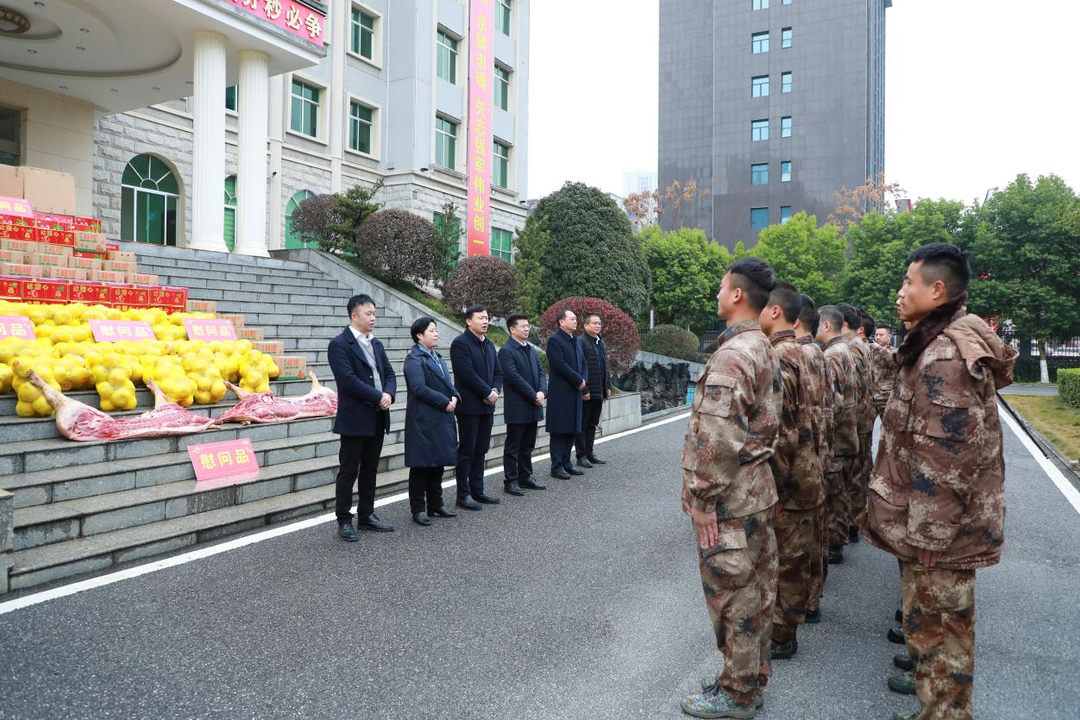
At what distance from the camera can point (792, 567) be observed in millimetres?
3637

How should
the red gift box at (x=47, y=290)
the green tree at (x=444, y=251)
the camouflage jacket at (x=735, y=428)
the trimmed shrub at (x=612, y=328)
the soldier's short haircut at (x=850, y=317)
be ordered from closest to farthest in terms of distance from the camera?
1. the camouflage jacket at (x=735, y=428)
2. the soldier's short haircut at (x=850, y=317)
3. the red gift box at (x=47, y=290)
4. the trimmed shrub at (x=612, y=328)
5. the green tree at (x=444, y=251)

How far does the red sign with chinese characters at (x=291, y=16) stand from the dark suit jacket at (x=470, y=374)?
1146 cm

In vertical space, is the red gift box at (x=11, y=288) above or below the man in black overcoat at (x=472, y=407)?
above

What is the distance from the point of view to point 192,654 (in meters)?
3.51

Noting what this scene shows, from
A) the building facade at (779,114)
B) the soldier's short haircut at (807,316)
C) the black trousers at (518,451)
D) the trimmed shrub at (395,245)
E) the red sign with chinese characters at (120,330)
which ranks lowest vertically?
the black trousers at (518,451)

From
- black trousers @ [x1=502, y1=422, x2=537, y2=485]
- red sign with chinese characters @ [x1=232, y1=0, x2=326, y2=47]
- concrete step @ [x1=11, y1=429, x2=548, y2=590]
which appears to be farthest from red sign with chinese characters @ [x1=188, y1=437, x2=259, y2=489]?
red sign with chinese characters @ [x1=232, y1=0, x2=326, y2=47]

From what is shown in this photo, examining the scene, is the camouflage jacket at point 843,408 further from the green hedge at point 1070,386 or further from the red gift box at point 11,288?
the green hedge at point 1070,386

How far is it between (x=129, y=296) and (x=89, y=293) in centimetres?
47

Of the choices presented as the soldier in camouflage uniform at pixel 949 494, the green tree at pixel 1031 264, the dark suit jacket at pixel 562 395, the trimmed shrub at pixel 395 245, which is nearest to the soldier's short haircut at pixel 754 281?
the soldier in camouflage uniform at pixel 949 494

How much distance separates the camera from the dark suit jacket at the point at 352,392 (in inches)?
221

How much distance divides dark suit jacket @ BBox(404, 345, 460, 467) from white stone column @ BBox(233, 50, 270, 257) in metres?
10.5

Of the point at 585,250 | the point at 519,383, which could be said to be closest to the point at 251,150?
the point at 585,250

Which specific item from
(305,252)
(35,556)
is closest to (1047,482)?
(35,556)

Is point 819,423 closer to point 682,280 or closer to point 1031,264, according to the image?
point 682,280
